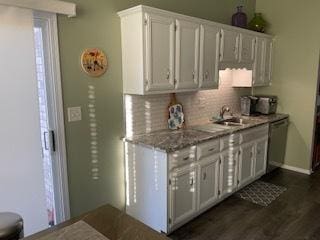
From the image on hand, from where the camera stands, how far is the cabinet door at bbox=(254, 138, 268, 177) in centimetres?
374

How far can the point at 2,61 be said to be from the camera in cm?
200

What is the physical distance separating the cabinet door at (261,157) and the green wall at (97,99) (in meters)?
1.97

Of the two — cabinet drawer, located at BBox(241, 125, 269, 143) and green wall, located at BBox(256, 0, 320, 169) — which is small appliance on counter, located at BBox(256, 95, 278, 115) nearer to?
green wall, located at BBox(256, 0, 320, 169)

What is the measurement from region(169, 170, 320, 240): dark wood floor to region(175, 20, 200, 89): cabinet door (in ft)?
4.81

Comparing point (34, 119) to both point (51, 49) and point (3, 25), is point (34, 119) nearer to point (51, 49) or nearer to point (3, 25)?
point (51, 49)

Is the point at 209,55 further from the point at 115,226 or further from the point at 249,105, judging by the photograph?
the point at 115,226

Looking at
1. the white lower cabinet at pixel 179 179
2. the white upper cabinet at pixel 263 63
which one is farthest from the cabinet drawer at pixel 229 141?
the white upper cabinet at pixel 263 63

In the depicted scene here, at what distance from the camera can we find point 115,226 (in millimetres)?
1214

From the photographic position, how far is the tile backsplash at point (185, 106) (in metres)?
2.87

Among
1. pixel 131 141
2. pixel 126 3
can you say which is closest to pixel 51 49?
pixel 126 3

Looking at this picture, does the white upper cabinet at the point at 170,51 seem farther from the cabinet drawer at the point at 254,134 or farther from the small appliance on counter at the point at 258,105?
the small appliance on counter at the point at 258,105

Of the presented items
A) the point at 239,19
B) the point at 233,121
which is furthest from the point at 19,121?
the point at 239,19

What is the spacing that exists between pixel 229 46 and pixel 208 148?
1.38 m

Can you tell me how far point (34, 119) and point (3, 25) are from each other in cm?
74
